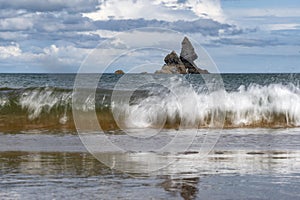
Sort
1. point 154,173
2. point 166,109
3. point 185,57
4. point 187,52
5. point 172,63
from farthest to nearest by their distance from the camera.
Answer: point 185,57
point 187,52
point 172,63
point 166,109
point 154,173

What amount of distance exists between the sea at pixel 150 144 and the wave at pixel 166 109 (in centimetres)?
4

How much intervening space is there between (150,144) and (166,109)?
6831 mm

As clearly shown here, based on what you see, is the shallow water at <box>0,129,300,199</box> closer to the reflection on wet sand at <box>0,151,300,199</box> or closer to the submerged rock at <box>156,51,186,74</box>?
the reflection on wet sand at <box>0,151,300,199</box>

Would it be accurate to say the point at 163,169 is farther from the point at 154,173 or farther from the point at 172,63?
the point at 172,63

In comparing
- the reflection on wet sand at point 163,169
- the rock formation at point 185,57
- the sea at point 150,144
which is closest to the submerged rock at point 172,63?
the rock formation at point 185,57

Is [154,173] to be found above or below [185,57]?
below

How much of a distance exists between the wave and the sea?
0.04m

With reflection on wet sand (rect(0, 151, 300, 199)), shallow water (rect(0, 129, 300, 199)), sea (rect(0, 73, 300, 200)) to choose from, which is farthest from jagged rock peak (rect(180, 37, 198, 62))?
reflection on wet sand (rect(0, 151, 300, 199))

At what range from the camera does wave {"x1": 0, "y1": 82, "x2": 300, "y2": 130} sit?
2319 centimetres

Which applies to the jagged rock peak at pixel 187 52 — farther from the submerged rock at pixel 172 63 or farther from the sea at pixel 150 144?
the sea at pixel 150 144

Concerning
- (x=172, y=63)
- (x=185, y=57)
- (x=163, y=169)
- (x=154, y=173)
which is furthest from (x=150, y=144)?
(x=185, y=57)

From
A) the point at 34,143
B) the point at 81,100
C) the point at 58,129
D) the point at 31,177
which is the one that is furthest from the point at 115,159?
the point at 81,100

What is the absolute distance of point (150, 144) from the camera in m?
17.3

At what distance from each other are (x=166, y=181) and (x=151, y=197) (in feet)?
4.70
